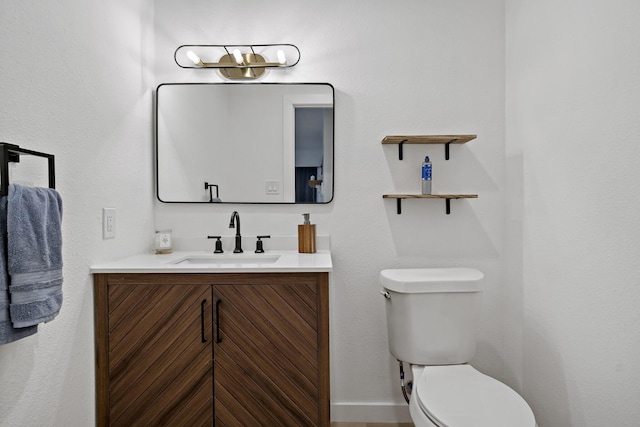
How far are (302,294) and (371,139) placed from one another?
0.97m

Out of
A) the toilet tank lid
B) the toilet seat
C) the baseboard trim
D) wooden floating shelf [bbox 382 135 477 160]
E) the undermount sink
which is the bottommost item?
the baseboard trim

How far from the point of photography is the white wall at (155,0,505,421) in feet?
6.86

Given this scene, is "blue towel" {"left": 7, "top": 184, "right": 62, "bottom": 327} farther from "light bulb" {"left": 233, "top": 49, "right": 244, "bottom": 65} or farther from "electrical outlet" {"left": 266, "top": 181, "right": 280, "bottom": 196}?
"light bulb" {"left": 233, "top": 49, "right": 244, "bottom": 65}

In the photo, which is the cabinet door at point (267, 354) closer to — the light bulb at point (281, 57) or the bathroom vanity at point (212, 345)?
the bathroom vanity at point (212, 345)

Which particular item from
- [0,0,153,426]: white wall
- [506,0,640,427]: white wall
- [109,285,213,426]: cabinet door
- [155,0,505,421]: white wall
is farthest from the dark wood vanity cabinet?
[506,0,640,427]: white wall

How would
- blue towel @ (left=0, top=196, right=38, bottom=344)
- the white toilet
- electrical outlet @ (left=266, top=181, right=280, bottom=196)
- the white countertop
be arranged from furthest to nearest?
electrical outlet @ (left=266, top=181, right=280, bottom=196) → the white toilet → the white countertop → blue towel @ (left=0, top=196, right=38, bottom=344)

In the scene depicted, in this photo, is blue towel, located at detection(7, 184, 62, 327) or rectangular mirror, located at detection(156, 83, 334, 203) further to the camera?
rectangular mirror, located at detection(156, 83, 334, 203)

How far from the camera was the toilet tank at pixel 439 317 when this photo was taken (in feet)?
5.63

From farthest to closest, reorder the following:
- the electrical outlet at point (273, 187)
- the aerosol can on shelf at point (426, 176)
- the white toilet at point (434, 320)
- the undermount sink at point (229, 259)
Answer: the electrical outlet at point (273, 187) → the aerosol can on shelf at point (426, 176) → the undermount sink at point (229, 259) → the white toilet at point (434, 320)

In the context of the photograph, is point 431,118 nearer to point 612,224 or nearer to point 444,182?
point 444,182

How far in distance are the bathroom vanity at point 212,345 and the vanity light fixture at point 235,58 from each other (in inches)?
44.3

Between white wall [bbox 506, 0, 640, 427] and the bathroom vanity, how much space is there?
971 mm

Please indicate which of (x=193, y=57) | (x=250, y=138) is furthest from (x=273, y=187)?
(x=193, y=57)

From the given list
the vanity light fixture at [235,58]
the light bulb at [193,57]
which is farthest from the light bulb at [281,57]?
the light bulb at [193,57]
